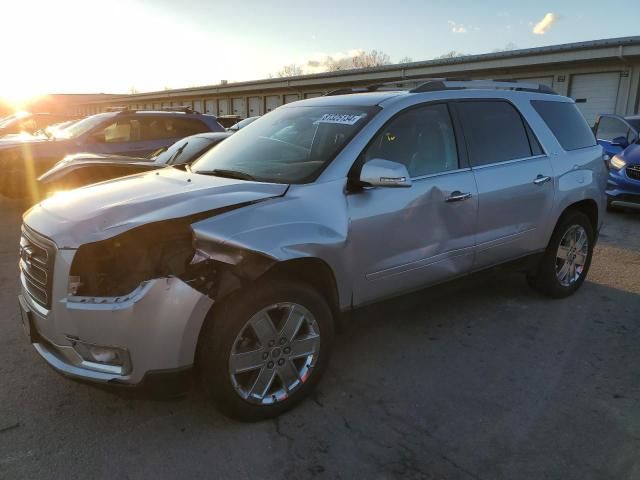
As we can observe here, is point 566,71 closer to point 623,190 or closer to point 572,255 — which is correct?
point 623,190

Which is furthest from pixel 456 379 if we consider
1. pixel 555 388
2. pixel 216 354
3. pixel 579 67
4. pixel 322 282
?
pixel 579 67

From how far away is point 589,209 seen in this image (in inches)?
192

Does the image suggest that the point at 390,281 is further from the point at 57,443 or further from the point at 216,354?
the point at 57,443

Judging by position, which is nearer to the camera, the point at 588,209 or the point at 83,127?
the point at 588,209

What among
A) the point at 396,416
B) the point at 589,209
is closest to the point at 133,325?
the point at 396,416

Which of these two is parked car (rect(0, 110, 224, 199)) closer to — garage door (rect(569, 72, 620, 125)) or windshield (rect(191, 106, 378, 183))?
windshield (rect(191, 106, 378, 183))

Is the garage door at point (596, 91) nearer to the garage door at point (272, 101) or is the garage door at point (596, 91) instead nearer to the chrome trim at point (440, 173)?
the chrome trim at point (440, 173)

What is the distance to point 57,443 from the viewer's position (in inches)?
103

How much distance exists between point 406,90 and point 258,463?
111 inches

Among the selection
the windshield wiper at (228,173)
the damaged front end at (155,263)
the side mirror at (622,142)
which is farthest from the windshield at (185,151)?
the side mirror at (622,142)

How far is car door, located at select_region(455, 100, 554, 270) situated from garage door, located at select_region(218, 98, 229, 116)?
125ft

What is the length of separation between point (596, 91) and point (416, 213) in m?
20.1

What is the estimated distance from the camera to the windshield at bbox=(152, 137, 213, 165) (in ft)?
21.6

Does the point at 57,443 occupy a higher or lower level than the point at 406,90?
lower
